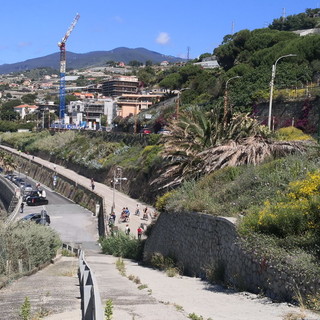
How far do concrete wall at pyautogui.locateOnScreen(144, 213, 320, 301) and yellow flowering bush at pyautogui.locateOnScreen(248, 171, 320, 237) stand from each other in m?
0.64

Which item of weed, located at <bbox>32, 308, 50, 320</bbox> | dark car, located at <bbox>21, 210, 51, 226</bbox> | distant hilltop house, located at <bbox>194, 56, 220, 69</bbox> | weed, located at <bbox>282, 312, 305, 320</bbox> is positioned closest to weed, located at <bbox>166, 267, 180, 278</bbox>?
weed, located at <bbox>32, 308, 50, 320</bbox>

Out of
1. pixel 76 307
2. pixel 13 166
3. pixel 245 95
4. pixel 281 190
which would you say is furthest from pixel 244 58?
pixel 76 307

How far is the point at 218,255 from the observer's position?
12.6 metres

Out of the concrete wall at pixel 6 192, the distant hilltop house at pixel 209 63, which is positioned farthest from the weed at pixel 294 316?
the distant hilltop house at pixel 209 63

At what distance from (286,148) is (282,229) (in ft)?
25.5

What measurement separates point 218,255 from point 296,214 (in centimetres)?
292

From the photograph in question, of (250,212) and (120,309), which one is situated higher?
(250,212)

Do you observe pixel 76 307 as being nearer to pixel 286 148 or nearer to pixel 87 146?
pixel 286 148

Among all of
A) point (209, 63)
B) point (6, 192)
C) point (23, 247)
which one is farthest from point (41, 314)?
point (209, 63)

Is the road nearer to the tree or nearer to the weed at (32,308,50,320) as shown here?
the weed at (32,308,50,320)

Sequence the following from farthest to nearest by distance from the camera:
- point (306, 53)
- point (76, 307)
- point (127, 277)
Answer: point (306, 53), point (127, 277), point (76, 307)

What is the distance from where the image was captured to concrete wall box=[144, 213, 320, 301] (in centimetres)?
898

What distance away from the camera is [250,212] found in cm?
1177

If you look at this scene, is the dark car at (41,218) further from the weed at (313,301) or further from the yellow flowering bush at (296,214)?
the weed at (313,301)
